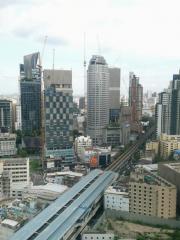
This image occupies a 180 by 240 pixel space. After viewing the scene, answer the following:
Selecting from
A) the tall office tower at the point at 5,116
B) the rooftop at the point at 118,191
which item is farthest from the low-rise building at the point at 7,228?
the tall office tower at the point at 5,116

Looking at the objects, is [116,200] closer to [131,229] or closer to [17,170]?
[131,229]

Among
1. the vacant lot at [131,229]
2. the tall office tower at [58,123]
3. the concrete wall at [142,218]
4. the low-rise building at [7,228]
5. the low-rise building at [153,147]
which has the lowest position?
the vacant lot at [131,229]

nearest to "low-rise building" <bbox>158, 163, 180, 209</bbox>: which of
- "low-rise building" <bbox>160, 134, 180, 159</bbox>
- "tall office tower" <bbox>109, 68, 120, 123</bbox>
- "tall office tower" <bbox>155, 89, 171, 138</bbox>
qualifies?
"low-rise building" <bbox>160, 134, 180, 159</bbox>

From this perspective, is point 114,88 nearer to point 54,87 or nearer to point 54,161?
point 54,87

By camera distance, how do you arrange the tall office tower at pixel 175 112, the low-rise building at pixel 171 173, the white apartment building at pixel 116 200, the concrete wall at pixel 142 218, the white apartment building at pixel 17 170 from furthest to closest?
the tall office tower at pixel 175 112, the white apartment building at pixel 17 170, the low-rise building at pixel 171 173, the white apartment building at pixel 116 200, the concrete wall at pixel 142 218

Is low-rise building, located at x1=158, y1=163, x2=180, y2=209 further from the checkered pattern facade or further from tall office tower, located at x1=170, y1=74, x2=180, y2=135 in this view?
tall office tower, located at x1=170, y1=74, x2=180, y2=135

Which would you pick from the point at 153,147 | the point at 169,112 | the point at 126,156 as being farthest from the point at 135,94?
the point at 126,156

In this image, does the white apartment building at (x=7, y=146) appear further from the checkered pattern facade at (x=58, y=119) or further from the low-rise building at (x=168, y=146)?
the low-rise building at (x=168, y=146)
